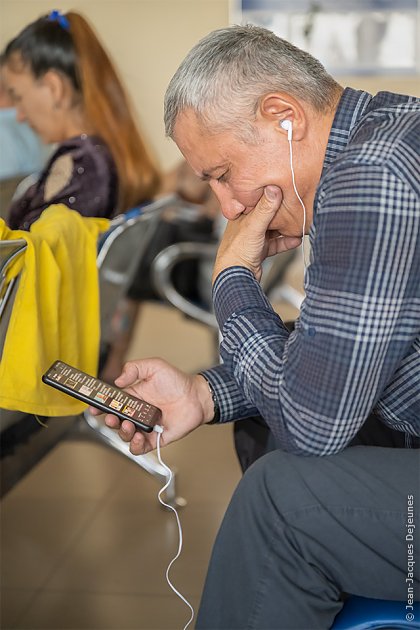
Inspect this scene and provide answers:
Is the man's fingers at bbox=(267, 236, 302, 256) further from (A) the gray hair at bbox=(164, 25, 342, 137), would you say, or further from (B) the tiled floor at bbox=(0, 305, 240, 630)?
(B) the tiled floor at bbox=(0, 305, 240, 630)

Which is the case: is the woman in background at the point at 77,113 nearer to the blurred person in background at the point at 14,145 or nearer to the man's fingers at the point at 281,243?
the blurred person in background at the point at 14,145

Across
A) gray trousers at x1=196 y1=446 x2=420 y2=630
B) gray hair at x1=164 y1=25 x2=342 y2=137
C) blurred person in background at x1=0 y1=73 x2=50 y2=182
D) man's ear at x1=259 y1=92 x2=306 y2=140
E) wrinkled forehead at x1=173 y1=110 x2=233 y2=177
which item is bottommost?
gray trousers at x1=196 y1=446 x2=420 y2=630

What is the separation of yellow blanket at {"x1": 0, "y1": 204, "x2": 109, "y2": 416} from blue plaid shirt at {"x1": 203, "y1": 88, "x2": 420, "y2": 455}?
47 centimetres

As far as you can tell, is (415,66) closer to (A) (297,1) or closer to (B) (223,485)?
(A) (297,1)

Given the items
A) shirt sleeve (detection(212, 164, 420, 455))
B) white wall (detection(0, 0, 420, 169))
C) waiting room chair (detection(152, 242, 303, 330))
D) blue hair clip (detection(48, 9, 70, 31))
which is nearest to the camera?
shirt sleeve (detection(212, 164, 420, 455))

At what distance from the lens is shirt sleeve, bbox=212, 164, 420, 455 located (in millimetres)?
992

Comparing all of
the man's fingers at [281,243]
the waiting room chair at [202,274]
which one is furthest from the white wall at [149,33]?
the man's fingers at [281,243]

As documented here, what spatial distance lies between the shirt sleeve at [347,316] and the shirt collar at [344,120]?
14cm

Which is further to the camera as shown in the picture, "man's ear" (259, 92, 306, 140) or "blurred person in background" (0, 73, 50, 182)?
"blurred person in background" (0, 73, 50, 182)

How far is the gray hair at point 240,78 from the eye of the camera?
3.79 ft

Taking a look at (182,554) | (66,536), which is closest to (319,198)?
(182,554)

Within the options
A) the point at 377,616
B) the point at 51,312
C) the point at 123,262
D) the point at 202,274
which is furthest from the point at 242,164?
the point at 202,274

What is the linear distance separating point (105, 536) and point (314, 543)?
1.13m
